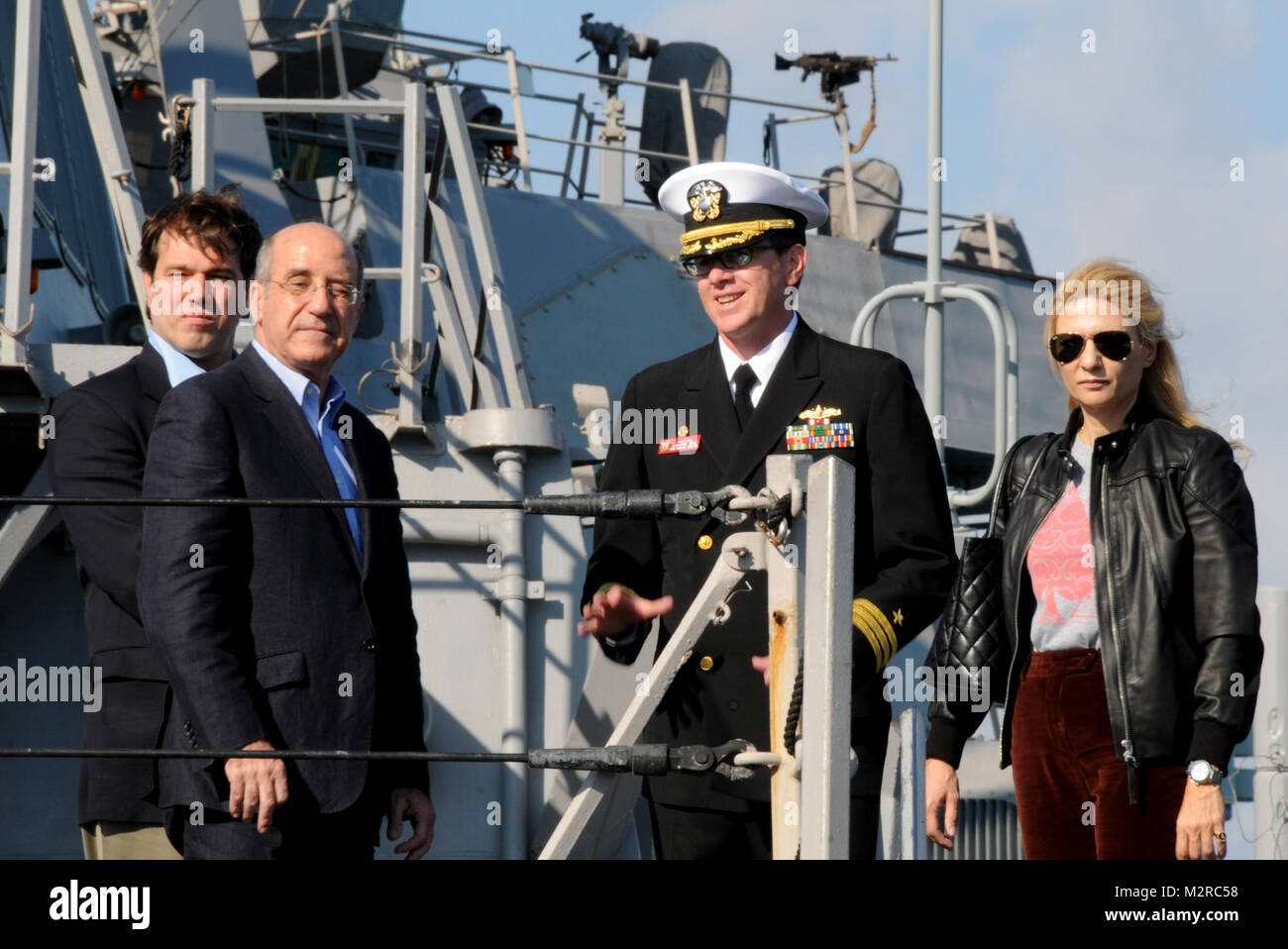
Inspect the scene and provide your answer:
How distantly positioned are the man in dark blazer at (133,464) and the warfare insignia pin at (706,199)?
861 mm

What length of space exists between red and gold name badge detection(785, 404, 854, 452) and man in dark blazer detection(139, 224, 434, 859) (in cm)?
71

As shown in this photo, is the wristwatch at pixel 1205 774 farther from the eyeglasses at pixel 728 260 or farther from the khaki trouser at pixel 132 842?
the khaki trouser at pixel 132 842

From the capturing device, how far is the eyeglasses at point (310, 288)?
3016 millimetres

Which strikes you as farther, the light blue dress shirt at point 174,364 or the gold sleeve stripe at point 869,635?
the light blue dress shirt at point 174,364

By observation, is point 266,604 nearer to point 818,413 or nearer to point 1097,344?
point 818,413

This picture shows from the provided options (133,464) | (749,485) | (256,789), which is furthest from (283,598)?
(749,485)

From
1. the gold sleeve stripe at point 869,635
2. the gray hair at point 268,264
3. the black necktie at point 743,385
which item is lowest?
the gold sleeve stripe at point 869,635

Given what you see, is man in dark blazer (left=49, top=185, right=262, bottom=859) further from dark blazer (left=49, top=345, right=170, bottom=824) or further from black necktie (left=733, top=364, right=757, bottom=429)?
black necktie (left=733, top=364, right=757, bottom=429)

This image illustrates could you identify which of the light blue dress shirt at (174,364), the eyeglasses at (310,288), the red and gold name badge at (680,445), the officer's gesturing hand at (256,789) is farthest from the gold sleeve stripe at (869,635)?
the light blue dress shirt at (174,364)

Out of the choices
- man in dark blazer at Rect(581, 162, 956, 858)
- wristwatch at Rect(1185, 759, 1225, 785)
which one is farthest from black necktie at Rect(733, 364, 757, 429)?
wristwatch at Rect(1185, 759, 1225, 785)
